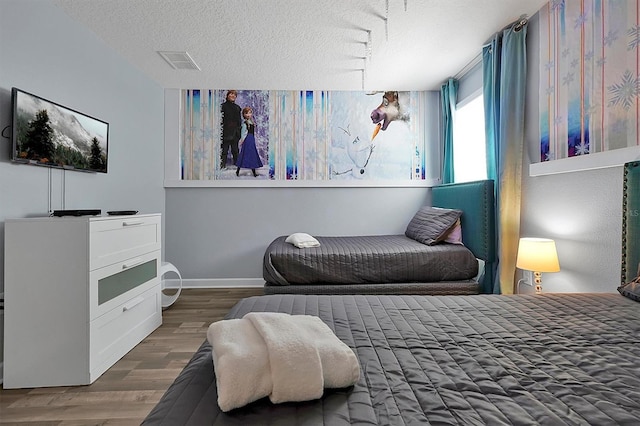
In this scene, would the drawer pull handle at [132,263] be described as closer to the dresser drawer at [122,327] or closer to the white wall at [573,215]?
the dresser drawer at [122,327]

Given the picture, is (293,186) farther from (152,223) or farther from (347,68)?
(152,223)

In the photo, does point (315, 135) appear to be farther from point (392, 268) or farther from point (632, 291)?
point (632, 291)

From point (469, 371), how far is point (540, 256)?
1.60 meters

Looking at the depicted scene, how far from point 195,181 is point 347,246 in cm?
224

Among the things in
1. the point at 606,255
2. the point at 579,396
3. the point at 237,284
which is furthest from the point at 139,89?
the point at 606,255

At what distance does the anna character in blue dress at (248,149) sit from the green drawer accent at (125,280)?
69.8 inches

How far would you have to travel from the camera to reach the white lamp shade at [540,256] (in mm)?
2041

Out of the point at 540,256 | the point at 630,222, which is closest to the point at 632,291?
the point at 630,222

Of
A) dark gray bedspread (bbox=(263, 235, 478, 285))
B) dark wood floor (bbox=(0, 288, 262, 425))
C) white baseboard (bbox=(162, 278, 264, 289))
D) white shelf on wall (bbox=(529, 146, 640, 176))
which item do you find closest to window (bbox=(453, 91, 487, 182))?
white shelf on wall (bbox=(529, 146, 640, 176))

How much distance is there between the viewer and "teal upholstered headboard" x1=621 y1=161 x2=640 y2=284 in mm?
1648

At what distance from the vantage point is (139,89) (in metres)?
3.43

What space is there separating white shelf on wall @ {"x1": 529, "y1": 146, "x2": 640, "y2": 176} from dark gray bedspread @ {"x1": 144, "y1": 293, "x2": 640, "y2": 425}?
849mm

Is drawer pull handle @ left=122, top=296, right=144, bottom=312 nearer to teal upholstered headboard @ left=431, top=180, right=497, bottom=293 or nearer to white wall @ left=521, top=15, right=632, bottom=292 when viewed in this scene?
teal upholstered headboard @ left=431, top=180, right=497, bottom=293

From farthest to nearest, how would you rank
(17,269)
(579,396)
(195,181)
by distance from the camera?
1. (195,181)
2. (17,269)
3. (579,396)
